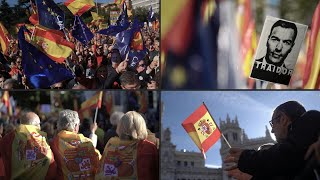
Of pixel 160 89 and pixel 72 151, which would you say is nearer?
pixel 160 89

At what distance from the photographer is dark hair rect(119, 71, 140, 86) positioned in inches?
219

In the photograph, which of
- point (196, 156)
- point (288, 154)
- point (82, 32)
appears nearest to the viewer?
point (288, 154)

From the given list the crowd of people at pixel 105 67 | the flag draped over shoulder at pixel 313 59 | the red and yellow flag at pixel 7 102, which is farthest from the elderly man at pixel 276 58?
the red and yellow flag at pixel 7 102

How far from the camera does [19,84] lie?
5.67 meters

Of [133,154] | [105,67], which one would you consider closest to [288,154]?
[133,154]

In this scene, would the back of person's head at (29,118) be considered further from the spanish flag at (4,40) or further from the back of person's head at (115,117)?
the back of person's head at (115,117)

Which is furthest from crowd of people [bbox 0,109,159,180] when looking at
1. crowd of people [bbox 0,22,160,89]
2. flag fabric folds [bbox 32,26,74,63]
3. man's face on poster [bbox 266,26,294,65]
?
man's face on poster [bbox 266,26,294,65]

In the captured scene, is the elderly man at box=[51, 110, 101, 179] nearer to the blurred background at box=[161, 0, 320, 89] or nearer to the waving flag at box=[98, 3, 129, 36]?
the waving flag at box=[98, 3, 129, 36]

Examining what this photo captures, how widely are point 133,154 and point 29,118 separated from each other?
3.48 feet

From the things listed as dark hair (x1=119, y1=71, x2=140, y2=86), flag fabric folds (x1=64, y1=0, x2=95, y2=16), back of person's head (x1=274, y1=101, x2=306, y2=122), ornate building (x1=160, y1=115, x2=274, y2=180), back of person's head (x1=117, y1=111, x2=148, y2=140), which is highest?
flag fabric folds (x1=64, y1=0, x2=95, y2=16)

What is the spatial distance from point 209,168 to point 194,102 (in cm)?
64

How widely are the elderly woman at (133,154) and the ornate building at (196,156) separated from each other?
108mm

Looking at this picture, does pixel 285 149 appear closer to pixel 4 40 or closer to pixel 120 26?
pixel 120 26

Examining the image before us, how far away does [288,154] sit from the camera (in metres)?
5.37
